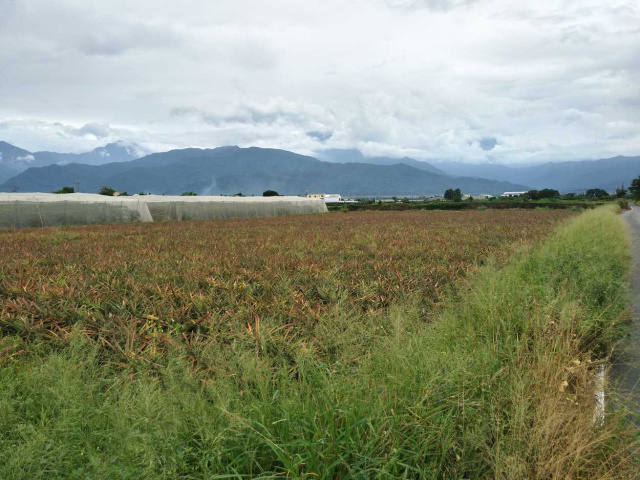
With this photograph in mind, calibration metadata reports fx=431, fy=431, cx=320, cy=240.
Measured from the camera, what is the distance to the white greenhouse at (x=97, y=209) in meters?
23.1

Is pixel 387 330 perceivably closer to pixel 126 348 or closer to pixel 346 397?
pixel 346 397

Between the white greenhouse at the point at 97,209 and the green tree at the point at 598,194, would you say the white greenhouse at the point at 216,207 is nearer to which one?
the white greenhouse at the point at 97,209

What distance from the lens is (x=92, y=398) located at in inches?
120

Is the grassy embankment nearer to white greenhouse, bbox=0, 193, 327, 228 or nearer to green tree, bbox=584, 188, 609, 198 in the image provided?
white greenhouse, bbox=0, 193, 327, 228

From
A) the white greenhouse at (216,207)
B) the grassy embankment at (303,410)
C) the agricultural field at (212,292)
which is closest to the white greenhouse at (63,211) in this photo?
the white greenhouse at (216,207)

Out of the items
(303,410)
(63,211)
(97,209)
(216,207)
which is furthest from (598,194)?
(303,410)

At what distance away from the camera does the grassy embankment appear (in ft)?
7.49

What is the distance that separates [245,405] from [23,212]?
2556cm

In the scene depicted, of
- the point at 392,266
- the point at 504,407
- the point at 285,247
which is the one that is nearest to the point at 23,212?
the point at 285,247

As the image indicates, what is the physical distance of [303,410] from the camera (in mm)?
2572

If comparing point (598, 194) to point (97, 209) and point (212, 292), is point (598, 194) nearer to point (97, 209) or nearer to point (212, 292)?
point (97, 209)

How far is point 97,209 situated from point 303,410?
26.8m

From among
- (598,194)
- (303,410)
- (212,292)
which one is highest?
(598,194)

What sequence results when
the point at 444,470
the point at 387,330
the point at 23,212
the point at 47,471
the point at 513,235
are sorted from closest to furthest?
1. the point at 47,471
2. the point at 444,470
3. the point at 387,330
4. the point at 513,235
5. the point at 23,212
